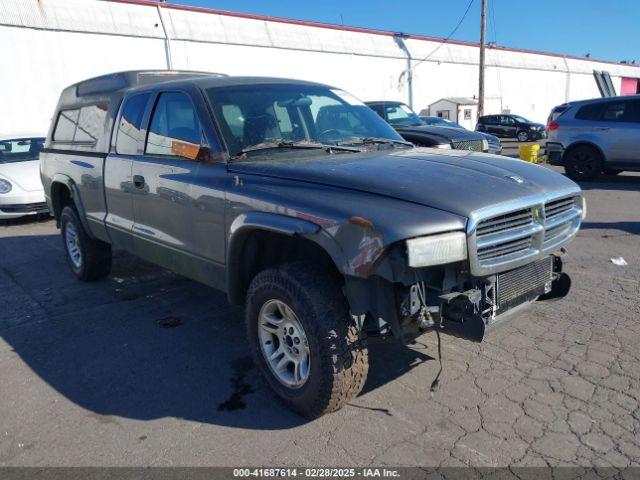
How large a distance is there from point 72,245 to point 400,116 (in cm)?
836

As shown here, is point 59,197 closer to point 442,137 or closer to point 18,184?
point 18,184

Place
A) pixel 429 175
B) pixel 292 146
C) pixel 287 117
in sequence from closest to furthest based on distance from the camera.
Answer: pixel 429 175 → pixel 292 146 → pixel 287 117

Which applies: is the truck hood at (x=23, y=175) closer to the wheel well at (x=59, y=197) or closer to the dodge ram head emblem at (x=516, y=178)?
the wheel well at (x=59, y=197)

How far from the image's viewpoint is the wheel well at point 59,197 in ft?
20.3

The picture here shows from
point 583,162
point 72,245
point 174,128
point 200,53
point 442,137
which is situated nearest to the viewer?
point 174,128

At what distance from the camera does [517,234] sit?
300cm

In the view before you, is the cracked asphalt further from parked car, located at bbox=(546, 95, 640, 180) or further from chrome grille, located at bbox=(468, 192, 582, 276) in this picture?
parked car, located at bbox=(546, 95, 640, 180)

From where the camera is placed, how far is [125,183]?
4.61 m

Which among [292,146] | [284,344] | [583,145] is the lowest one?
[583,145]

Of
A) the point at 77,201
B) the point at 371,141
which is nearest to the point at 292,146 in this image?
the point at 371,141

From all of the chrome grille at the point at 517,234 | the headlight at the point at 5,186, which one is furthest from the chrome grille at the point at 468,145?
the headlight at the point at 5,186

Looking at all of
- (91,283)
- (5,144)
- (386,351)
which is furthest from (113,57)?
(386,351)

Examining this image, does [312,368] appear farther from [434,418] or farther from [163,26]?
[163,26]

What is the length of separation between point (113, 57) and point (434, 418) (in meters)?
19.6
